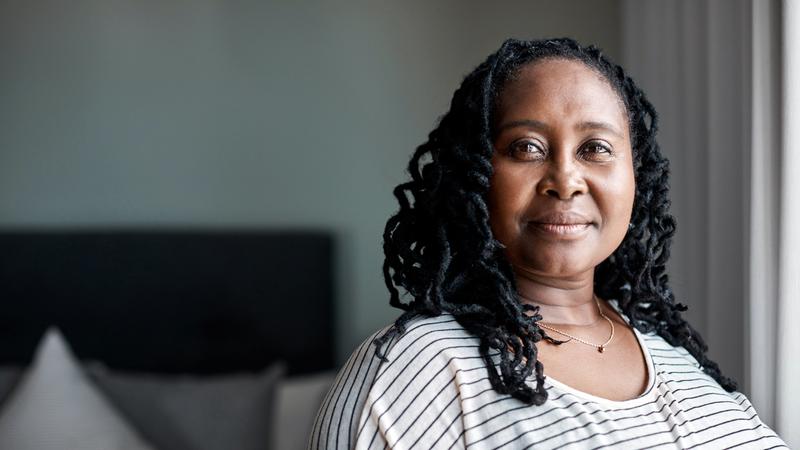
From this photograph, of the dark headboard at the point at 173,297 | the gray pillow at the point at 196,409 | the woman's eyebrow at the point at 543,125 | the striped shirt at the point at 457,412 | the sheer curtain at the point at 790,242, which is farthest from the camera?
the dark headboard at the point at 173,297

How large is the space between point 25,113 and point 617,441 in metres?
2.19

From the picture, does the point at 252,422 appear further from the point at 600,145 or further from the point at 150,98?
the point at 600,145

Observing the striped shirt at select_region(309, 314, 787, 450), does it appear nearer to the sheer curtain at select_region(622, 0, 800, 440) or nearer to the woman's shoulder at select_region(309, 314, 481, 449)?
the woman's shoulder at select_region(309, 314, 481, 449)

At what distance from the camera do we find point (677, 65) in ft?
6.64

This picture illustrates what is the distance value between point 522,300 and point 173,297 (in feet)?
5.06

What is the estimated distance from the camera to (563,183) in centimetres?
114

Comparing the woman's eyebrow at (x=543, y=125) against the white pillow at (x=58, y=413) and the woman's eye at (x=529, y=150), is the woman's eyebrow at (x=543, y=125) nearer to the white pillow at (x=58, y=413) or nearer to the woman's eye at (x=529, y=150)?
the woman's eye at (x=529, y=150)

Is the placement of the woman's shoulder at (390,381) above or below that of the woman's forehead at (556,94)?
below

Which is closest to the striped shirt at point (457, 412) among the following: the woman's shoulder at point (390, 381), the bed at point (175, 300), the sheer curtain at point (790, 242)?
the woman's shoulder at point (390, 381)

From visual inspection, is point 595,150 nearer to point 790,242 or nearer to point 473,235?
point 473,235

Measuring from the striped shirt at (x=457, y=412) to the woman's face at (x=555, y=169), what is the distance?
0.54 feet

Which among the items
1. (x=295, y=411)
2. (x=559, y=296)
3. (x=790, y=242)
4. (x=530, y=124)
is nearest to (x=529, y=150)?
(x=530, y=124)

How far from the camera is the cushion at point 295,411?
2.29 metres

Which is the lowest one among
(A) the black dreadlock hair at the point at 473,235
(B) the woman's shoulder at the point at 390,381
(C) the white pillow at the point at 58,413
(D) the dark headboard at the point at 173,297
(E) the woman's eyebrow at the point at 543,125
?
(C) the white pillow at the point at 58,413
